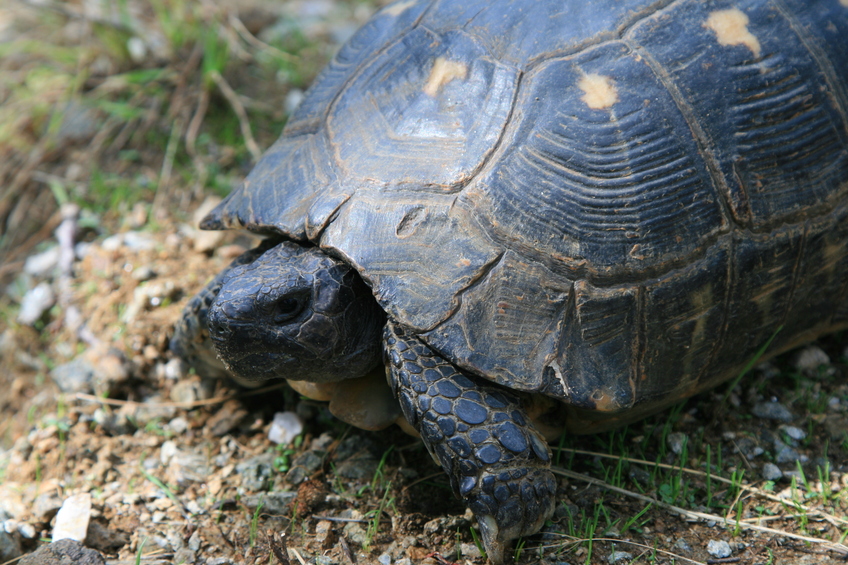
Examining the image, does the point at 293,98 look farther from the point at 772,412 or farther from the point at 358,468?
the point at 772,412

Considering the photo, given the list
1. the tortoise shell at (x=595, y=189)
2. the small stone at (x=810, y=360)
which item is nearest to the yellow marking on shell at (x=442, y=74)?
the tortoise shell at (x=595, y=189)

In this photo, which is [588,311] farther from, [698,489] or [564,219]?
[698,489]

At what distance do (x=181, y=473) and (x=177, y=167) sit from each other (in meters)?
2.15

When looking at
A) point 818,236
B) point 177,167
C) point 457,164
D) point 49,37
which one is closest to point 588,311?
point 457,164

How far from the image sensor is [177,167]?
14.2ft

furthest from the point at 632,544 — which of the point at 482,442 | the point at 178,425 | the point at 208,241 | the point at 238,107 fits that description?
the point at 238,107

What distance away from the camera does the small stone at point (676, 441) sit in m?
2.79

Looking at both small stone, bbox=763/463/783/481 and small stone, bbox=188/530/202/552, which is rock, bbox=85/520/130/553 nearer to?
small stone, bbox=188/530/202/552

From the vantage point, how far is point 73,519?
260 cm

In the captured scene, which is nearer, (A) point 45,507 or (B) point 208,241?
(A) point 45,507

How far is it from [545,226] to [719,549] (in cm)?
126

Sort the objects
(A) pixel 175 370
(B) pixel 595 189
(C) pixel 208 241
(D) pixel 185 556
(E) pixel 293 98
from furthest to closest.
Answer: (E) pixel 293 98
(C) pixel 208 241
(A) pixel 175 370
(D) pixel 185 556
(B) pixel 595 189

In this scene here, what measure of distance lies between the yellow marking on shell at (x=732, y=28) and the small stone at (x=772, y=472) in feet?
5.09

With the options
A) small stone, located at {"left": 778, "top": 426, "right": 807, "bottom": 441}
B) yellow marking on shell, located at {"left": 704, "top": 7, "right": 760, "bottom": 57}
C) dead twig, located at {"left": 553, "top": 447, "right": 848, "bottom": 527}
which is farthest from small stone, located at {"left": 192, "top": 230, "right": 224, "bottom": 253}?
small stone, located at {"left": 778, "top": 426, "right": 807, "bottom": 441}
